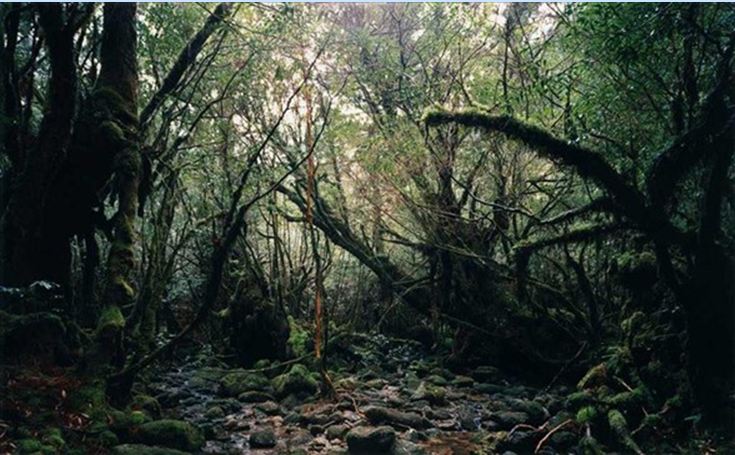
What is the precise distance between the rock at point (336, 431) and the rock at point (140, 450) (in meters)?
1.91

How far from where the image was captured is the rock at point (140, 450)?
4.78 meters

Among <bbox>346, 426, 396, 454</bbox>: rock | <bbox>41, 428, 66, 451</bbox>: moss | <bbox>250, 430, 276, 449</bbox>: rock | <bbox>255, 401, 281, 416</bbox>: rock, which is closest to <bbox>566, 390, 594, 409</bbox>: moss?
<bbox>346, 426, 396, 454</bbox>: rock

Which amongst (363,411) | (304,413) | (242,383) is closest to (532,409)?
(363,411)

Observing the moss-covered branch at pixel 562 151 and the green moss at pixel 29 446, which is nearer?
the green moss at pixel 29 446

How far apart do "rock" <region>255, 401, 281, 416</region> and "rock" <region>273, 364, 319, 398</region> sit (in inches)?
15.0

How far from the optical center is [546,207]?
364 inches

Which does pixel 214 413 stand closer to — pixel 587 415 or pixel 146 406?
pixel 146 406

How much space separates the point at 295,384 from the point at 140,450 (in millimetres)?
3532

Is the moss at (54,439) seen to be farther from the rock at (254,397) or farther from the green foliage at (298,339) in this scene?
the green foliage at (298,339)

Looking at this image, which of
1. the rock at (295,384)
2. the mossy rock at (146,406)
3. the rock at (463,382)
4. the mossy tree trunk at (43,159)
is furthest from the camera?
the rock at (463,382)

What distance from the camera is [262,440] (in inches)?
243

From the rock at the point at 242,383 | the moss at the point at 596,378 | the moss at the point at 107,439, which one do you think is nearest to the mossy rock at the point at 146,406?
the moss at the point at 107,439

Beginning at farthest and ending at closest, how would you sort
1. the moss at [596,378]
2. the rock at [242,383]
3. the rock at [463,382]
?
the rock at [463,382]
the rock at [242,383]
the moss at [596,378]

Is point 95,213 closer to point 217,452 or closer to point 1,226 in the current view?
→ point 1,226
